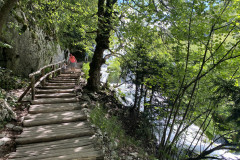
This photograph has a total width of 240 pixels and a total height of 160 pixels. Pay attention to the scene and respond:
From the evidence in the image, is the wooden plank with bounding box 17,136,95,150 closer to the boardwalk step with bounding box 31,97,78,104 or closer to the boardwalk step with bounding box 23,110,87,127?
the boardwalk step with bounding box 23,110,87,127

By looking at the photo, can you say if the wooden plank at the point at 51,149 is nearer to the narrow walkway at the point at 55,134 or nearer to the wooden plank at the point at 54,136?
the narrow walkway at the point at 55,134

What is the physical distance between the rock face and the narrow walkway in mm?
2509

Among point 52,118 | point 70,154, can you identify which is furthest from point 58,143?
point 52,118

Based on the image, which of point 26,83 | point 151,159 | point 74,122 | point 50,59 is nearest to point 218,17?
point 151,159

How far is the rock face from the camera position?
6413 mm

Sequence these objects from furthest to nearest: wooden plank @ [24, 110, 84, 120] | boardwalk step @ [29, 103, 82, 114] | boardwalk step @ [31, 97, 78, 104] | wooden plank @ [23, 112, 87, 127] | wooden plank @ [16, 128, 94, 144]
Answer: boardwalk step @ [31, 97, 78, 104]
boardwalk step @ [29, 103, 82, 114]
wooden plank @ [24, 110, 84, 120]
wooden plank @ [23, 112, 87, 127]
wooden plank @ [16, 128, 94, 144]

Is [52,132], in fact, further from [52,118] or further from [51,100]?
[51,100]

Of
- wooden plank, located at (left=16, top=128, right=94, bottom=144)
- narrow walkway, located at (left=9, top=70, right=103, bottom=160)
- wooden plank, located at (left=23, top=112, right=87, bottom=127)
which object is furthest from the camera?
wooden plank, located at (left=23, top=112, right=87, bottom=127)

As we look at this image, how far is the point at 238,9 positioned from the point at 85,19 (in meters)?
5.33

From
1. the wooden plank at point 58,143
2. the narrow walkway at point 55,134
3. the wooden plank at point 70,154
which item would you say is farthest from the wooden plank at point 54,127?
the wooden plank at point 70,154

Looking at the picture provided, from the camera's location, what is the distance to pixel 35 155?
10.3 ft

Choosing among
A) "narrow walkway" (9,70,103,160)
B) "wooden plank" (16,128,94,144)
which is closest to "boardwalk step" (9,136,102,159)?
"narrow walkway" (9,70,103,160)

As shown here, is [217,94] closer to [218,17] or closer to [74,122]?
[218,17]

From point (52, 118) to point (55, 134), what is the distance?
2.99 feet
